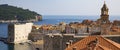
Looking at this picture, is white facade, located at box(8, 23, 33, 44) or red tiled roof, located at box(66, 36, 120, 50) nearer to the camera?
red tiled roof, located at box(66, 36, 120, 50)

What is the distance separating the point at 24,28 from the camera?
241ft

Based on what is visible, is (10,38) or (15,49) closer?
(15,49)

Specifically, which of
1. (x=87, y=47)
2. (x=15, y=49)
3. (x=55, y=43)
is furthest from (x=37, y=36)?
(x=87, y=47)

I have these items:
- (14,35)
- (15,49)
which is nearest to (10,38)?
(14,35)

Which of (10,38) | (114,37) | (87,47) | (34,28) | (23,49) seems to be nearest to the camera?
(87,47)

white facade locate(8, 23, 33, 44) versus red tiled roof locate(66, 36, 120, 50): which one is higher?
red tiled roof locate(66, 36, 120, 50)

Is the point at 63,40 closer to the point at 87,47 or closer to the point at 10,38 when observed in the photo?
the point at 87,47

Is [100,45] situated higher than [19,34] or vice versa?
[100,45]

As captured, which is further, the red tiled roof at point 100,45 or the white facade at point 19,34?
the white facade at point 19,34

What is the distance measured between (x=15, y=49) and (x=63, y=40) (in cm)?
3258

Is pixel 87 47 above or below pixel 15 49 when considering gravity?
above

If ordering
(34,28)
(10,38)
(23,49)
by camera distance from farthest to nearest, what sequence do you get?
(34,28)
(10,38)
(23,49)

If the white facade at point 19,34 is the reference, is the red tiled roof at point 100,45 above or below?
above

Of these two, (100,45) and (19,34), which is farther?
(19,34)
